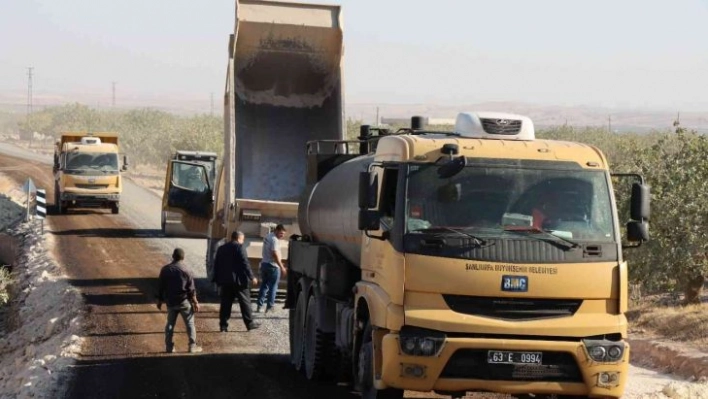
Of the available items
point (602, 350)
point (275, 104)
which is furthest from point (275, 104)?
point (602, 350)

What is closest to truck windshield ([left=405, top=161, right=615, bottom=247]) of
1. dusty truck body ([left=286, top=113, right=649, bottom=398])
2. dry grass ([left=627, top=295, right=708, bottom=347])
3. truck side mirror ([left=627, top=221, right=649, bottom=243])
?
dusty truck body ([left=286, top=113, right=649, bottom=398])

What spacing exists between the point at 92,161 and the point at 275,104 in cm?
2215

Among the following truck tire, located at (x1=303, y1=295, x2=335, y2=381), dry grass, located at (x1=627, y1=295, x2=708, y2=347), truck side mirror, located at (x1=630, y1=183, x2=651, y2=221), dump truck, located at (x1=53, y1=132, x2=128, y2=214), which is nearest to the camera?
truck side mirror, located at (x1=630, y1=183, x2=651, y2=221)

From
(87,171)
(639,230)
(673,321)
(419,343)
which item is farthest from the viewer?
(87,171)

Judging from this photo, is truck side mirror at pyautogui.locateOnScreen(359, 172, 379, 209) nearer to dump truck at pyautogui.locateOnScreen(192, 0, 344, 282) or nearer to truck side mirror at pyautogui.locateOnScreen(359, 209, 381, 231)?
truck side mirror at pyautogui.locateOnScreen(359, 209, 381, 231)

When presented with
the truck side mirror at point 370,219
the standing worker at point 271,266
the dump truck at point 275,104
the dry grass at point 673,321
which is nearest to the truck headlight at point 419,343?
the truck side mirror at point 370,219

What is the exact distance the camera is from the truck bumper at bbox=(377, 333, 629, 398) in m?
10.6

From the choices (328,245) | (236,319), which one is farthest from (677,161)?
(328,245)

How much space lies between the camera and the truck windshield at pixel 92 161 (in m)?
43.6

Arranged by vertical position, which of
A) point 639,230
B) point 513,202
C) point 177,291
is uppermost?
point 513,202

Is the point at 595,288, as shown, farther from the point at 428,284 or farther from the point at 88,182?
the point at 88,182

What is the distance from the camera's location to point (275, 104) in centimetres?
2344

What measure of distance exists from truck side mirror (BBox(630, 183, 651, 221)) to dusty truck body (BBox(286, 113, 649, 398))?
12 mm

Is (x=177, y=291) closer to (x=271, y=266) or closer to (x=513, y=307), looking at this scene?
(x=271, y=266)
